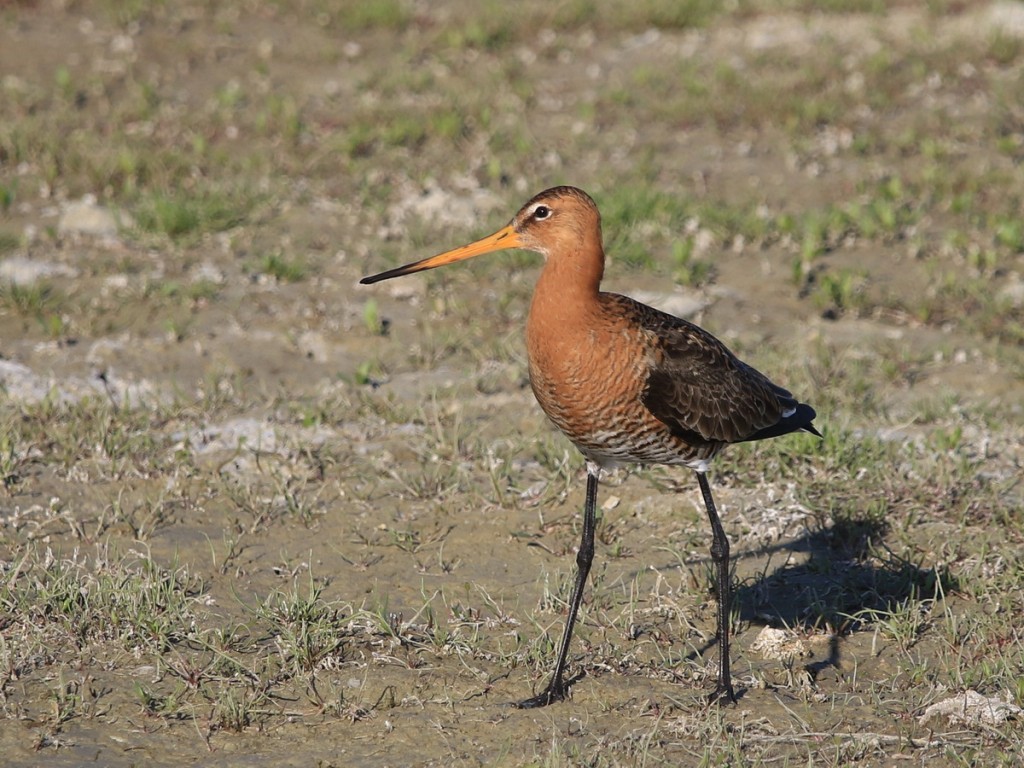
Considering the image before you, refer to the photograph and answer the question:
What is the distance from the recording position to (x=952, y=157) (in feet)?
35.1

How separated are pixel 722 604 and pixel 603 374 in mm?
1002

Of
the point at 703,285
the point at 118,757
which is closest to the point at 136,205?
the point at 703,285

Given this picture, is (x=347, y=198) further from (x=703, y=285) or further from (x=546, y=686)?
(x=546, y=686)

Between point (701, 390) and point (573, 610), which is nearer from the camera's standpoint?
point (573, 610)

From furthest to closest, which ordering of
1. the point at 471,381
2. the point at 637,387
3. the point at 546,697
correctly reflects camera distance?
the point at 471,381, the point at 637,387, the point at 546,697

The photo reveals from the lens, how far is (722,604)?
520 cm

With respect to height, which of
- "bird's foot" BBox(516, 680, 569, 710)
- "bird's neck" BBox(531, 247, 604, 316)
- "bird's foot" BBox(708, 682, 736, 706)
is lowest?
"bird's foot" BBox(516, 680, 569, 710)

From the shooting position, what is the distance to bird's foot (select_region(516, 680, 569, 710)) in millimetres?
4957

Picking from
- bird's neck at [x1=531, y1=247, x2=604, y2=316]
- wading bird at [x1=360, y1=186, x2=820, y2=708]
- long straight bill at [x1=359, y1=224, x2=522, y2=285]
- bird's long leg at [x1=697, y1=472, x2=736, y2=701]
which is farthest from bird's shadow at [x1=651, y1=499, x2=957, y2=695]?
long straight bill at [x1=359, y1=224, x2=522, y2=285]

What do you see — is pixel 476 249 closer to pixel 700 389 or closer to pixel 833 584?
pixel 700 389

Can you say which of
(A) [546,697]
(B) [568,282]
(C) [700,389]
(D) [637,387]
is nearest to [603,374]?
(D) [637,387]

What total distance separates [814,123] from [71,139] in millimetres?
5810

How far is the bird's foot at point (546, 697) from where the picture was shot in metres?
4.96

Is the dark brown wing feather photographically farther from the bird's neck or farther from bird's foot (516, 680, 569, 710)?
bird's foot (516, 680, 569, 710)
